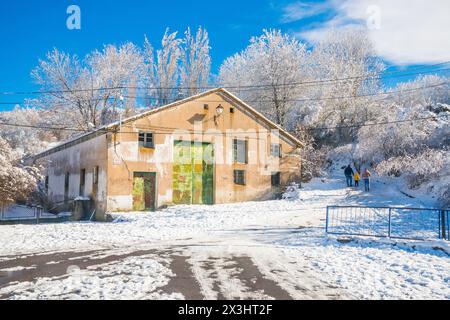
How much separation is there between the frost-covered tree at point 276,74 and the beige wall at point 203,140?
40.0 feet

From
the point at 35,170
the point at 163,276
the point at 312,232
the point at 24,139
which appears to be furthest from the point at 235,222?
the point at 24,139

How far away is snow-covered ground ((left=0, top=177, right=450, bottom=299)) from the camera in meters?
6.38

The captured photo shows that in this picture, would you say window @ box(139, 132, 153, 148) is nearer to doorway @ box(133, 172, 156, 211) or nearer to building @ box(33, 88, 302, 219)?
building @ box(33, 88, 302, 219)

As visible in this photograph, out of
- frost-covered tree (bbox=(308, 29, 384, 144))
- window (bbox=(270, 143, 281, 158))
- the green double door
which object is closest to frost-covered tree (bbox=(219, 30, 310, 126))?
frost-covered tree (bbox=(308, 29, 384, 144))

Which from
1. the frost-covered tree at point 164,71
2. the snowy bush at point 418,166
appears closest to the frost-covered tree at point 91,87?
the frost-covered tree at point 164,71

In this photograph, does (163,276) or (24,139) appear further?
(24,139)

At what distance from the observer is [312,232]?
13.3 meters

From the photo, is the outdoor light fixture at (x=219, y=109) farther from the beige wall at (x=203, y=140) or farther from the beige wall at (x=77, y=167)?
the beige wall at (x=77, y=167)

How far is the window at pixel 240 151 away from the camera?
24991mm

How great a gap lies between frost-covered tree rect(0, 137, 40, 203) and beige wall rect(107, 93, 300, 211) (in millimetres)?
5181

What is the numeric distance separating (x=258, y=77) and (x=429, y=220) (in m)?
28.4

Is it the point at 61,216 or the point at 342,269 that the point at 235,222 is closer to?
the point at 342,269

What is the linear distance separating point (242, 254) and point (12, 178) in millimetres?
15947

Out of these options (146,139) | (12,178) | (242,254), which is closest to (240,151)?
(146,139)
